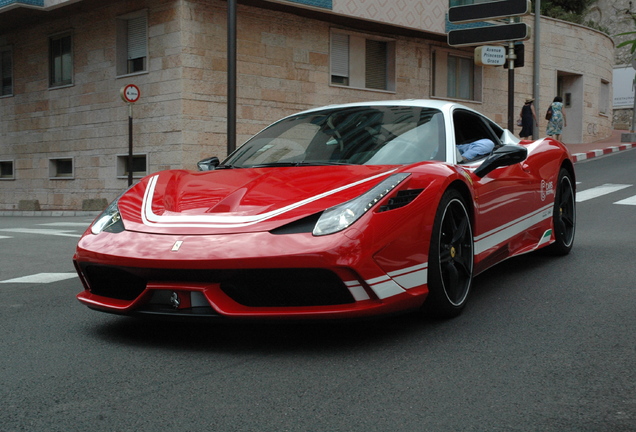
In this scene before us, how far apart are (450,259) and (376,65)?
1781 cm

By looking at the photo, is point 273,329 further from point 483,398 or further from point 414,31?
point 414,31

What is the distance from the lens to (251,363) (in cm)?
339

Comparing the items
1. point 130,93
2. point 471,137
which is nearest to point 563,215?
point 471,137

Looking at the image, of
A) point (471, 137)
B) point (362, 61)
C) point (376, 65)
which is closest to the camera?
point (471, 137)

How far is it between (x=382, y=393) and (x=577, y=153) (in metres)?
21.6

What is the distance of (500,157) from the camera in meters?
4.66

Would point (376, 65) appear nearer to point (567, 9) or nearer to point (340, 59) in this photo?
point (340, 59)

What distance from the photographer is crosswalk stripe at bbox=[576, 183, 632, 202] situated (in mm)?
12531

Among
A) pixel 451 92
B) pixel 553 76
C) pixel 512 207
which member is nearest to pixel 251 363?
pixel 512 207

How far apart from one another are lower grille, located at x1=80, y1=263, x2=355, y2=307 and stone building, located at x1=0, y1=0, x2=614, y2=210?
13.8 meters

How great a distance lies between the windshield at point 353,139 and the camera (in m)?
4.48

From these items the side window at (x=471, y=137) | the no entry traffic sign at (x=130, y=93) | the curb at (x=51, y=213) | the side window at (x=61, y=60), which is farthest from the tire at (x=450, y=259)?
the side window at (x=61, y=60)

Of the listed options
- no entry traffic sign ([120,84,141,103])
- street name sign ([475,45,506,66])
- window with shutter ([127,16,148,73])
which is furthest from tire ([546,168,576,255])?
window with shutter ([127,16,148,73])

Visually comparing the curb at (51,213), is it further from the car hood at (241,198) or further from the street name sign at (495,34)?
the car hood at (241,198)
